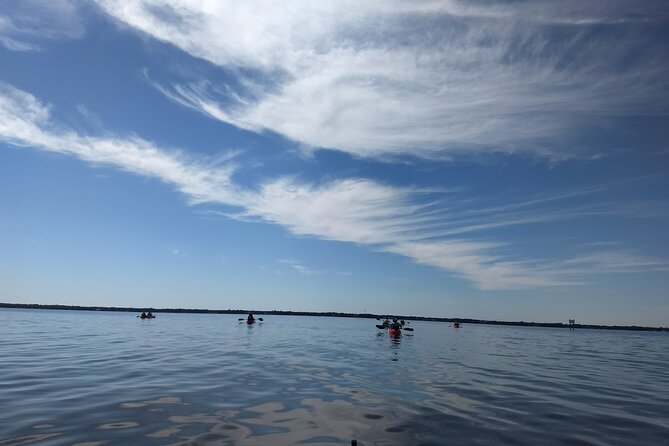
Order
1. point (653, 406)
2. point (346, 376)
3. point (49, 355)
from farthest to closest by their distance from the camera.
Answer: point (49, 355) < point (346, 376) < point (653, 406)

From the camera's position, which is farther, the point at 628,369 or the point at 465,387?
the point at 628,369

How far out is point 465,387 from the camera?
20.2 metres

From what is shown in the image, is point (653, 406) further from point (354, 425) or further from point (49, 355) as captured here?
point (49, 355)

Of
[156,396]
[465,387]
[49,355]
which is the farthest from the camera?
[49,355]

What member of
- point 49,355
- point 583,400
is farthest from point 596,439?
point 49,355

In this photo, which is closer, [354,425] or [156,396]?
[354,425]

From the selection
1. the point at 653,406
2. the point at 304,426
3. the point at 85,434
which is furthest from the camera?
the point at 653,406

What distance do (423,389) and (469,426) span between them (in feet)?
20.0

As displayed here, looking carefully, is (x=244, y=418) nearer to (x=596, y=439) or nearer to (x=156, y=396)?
(x=156, y=396)

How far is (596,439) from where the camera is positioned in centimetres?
1247

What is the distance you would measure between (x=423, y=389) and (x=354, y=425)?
7556 mm

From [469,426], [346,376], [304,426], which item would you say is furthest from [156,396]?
[469,426]

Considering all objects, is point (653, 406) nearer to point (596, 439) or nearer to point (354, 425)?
point (596, 439)

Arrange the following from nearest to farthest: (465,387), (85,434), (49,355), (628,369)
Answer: (85,434) → (465,387) → (49,355) → (628,369)
